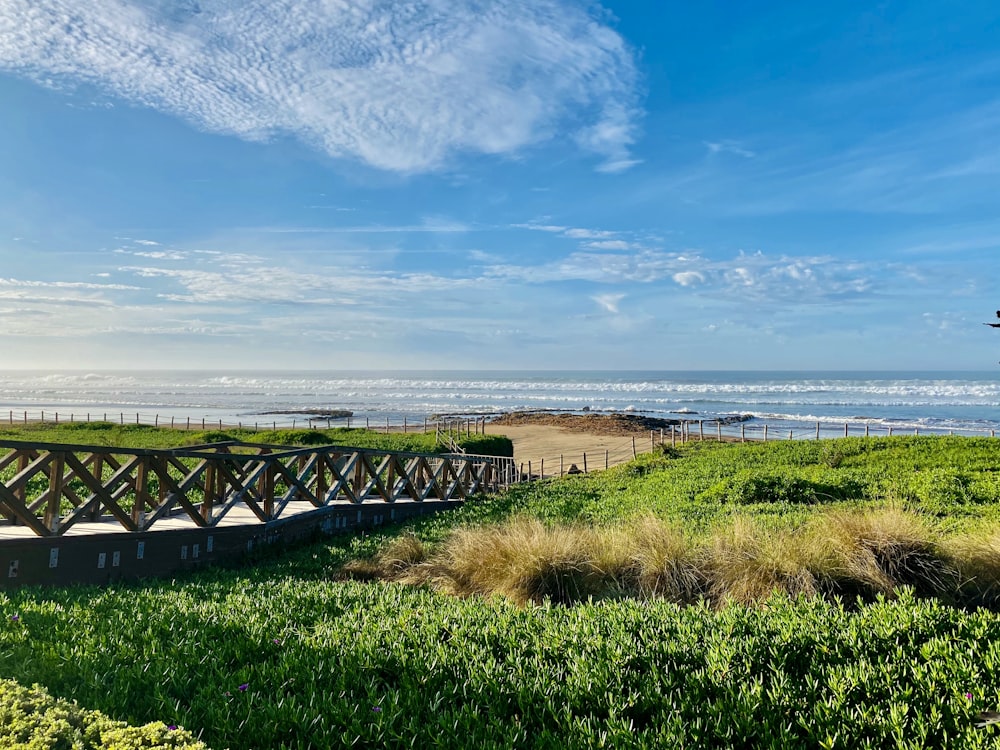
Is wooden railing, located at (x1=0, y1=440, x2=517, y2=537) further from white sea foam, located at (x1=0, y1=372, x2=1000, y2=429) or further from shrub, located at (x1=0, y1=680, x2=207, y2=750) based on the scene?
white sea foam, located at (x1=0, y1=372, x2=1000, y2=429)

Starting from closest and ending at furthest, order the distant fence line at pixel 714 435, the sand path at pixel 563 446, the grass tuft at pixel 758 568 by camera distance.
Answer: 1. the grass tuft at pixel 758 568
2. the distant fence line at pixel 714 435
3. the sand path at pixel 563 446

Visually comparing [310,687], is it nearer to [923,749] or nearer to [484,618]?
[484,618]

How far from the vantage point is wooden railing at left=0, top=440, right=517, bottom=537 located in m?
8.55

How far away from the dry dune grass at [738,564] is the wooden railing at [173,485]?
4.28m

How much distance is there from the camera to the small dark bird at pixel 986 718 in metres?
3.55

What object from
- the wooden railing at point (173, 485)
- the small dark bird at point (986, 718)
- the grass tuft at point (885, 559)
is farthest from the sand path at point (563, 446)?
the small dark bird at point (986, 718)

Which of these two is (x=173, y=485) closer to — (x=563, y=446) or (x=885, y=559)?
(x=885, y=559)

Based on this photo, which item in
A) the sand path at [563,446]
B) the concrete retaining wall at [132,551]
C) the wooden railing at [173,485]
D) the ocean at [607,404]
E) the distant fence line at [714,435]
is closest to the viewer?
the concrete retaining wall at [132,551]

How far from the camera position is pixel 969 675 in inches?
161

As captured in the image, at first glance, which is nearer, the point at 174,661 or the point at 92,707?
the point at 92,707

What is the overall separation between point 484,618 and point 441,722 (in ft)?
5.60

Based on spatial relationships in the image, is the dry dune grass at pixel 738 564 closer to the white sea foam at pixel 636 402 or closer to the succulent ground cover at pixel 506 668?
the succulent ground cover at pixel 506 668

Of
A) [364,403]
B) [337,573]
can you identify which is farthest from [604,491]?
[364,403]

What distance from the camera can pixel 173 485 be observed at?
32.4 ft
